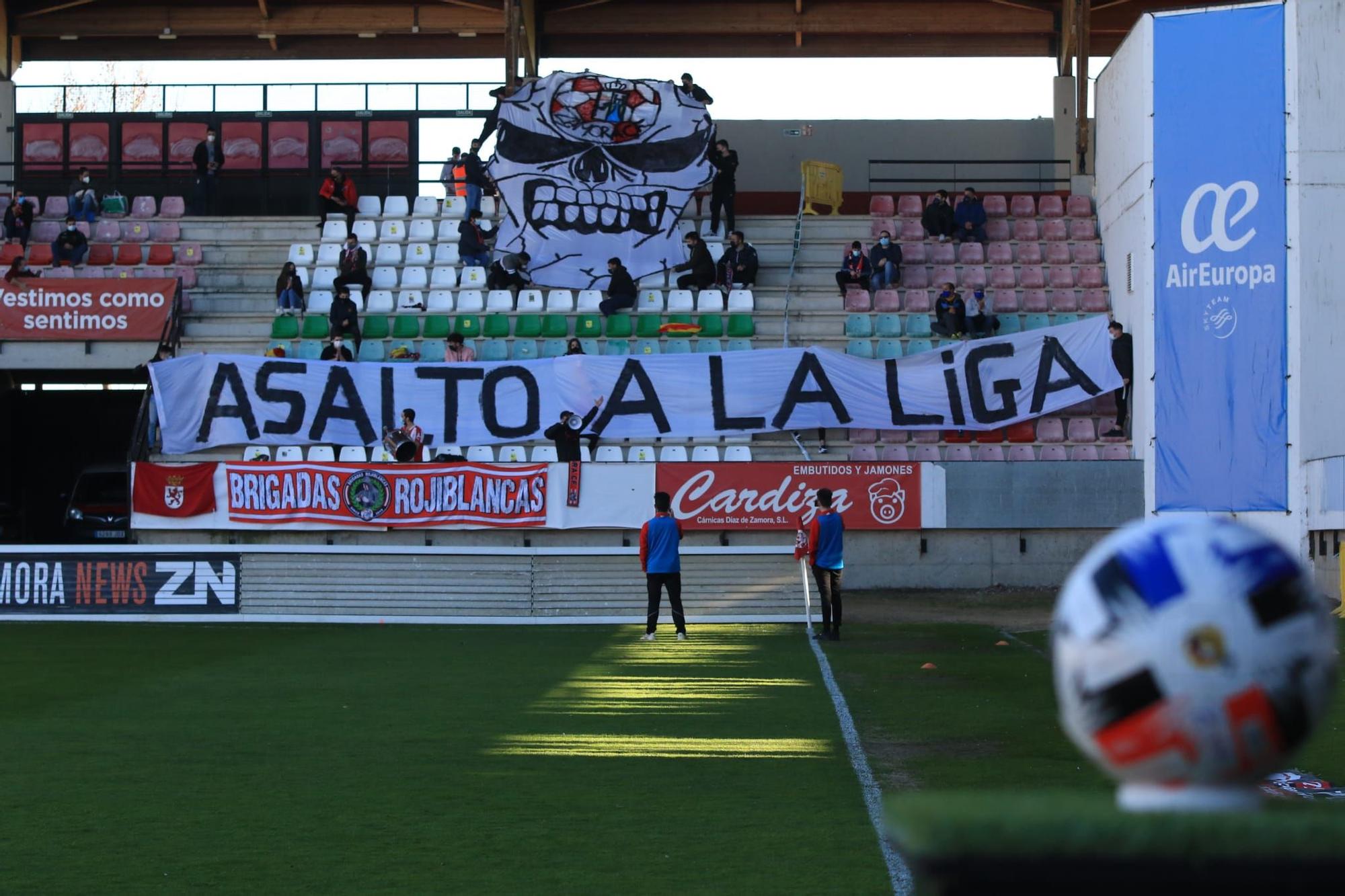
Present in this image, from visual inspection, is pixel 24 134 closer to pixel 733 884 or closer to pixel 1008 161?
pixel 1008 161

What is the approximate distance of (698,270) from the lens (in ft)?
99.9

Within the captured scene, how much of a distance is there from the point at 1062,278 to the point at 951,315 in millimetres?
3110

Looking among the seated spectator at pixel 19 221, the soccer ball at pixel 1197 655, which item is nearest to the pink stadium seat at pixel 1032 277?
the seated spectator at pixel 19 221

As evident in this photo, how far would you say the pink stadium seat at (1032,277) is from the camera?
30.6 metres

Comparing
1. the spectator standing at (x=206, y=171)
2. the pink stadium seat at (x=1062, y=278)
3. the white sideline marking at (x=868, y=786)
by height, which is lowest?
the white sideline marking at (x=868, y=786)

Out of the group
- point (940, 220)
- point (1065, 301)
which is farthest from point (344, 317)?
point (1065, 301)

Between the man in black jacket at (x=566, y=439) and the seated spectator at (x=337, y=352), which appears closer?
the man in black jacket at (x=566, y=439)

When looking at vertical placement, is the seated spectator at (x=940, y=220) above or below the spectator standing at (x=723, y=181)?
below

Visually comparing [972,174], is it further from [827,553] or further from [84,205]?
[827,553]

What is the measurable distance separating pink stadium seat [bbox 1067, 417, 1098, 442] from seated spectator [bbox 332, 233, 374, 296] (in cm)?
1286

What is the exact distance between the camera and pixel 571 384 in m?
27.6

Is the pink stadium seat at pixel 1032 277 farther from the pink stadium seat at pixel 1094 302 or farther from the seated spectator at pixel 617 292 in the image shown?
the seated spectator at pixel 617 292

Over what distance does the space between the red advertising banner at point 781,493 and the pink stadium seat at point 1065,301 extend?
5823 mm

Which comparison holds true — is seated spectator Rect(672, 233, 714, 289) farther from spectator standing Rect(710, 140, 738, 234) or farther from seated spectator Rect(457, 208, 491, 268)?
seated spectator Rect(457, 208, 491, 268)
